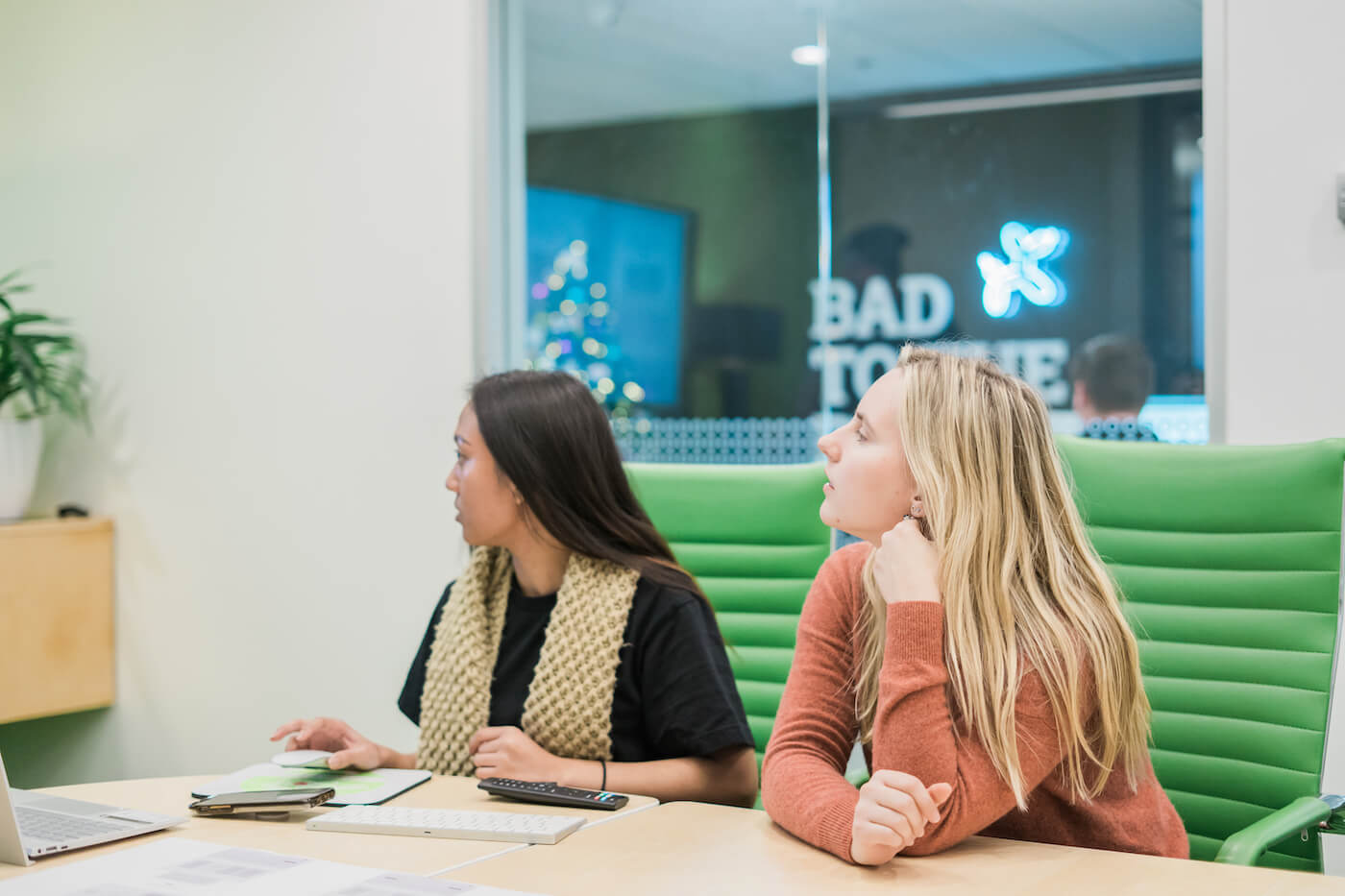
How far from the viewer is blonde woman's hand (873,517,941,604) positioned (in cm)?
128

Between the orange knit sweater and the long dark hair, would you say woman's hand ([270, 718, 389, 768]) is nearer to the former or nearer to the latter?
the long dark hair

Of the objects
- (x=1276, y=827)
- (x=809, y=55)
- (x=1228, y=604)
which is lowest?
(x=1276, y=827)

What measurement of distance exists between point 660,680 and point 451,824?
55 centimetres

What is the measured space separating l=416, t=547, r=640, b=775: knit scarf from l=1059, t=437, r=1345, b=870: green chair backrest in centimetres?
75

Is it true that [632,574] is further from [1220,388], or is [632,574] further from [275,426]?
[275,426]

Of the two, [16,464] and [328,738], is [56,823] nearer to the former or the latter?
[328,738]

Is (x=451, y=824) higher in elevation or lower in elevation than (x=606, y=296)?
lower

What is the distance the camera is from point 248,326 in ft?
10.8

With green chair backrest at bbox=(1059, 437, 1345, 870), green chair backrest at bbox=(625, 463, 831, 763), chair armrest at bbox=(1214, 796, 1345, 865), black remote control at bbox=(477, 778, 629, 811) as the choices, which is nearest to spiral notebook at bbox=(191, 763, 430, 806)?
black remote control at bbox=(477, 778, 629, 811)

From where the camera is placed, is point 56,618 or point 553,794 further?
point 56,618

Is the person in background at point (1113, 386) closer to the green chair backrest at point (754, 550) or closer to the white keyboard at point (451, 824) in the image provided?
the green chair backrest at point (754, 550)

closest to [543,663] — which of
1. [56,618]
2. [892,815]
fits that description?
[892,815]

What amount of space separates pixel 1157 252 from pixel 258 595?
7.91 feet

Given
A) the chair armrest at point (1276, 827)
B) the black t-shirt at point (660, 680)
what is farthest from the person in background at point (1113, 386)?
the black t-shirt at point (660, 680)
